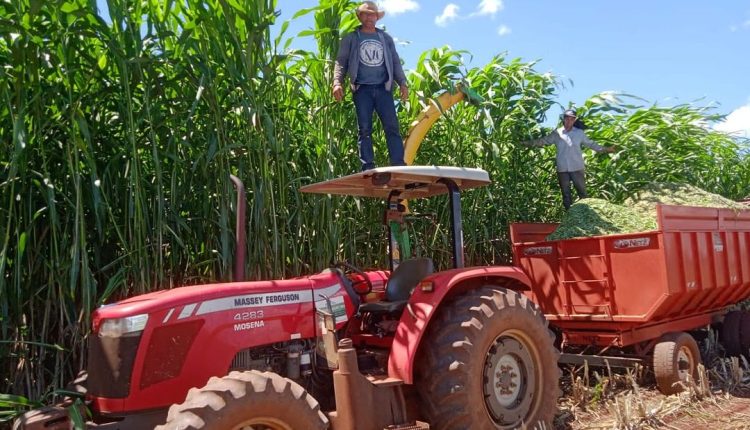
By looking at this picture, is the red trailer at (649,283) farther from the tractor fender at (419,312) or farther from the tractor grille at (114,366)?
the tractor grille at (114,366)

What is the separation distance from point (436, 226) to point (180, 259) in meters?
2.48

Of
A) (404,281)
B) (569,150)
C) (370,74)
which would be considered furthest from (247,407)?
(569,150)

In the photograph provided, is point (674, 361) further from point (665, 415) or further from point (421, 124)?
point (421, 124)

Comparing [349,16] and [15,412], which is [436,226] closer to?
[349,16]

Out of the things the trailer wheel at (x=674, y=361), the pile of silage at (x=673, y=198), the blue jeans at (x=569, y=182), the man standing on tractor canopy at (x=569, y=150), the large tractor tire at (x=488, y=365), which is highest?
the man standing on tractor canopy at (x=569, y=150)

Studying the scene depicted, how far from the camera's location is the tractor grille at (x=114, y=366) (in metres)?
2.63

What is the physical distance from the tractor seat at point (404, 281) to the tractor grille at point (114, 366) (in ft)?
4.24

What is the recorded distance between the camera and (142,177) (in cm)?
391

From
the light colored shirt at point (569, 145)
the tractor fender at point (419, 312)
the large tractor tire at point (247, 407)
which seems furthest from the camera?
the light colored shirt at point (569, 145)

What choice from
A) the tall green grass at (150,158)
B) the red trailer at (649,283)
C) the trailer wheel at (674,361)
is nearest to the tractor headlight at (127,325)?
the tall green grass at (150,158)

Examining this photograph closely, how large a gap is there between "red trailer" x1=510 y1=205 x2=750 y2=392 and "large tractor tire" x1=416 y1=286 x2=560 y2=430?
3.80ft

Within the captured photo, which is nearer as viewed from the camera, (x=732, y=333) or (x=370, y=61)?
(x=370, y=61)

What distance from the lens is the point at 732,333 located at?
5.38 meters

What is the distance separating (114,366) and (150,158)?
194 centimetres
